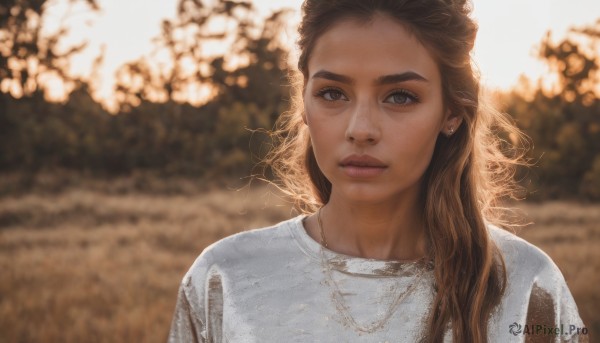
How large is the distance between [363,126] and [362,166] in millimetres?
122

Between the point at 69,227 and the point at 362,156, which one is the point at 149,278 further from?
the point at 362,156

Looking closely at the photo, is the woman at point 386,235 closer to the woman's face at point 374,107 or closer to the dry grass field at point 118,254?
the woman's face at point 374,107

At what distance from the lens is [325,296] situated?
201cm

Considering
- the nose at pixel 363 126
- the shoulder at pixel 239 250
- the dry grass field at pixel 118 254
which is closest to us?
the nose at pixel 363 126

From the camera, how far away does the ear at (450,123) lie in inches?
A: 84.5

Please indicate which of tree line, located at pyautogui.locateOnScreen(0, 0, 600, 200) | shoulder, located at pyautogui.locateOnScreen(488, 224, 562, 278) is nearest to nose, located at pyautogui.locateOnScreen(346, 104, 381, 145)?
shoulder, located at pyautogui.locateOnScreen(488, 224, 562, 278)

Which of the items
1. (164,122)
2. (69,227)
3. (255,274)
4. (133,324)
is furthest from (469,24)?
(164,122)

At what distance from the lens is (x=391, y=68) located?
6.31 ft

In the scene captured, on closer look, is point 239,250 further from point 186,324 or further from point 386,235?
point 386,235

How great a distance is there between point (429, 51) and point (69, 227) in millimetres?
11541

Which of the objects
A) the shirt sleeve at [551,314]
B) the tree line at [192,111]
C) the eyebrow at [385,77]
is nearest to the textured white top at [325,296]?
the shirt sleeve at [551,314]

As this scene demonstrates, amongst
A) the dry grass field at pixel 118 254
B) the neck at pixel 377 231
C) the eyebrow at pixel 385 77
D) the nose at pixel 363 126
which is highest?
the eyebrow at pixel 385 77

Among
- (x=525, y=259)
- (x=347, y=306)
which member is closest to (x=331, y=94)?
(x=347, y=306)

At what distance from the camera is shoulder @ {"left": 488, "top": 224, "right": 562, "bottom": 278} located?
1980 millimetres
